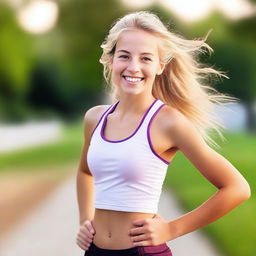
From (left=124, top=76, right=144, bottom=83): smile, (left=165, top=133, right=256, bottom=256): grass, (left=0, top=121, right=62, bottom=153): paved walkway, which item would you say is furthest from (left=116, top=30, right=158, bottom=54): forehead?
(left=0, top=121, right=62, bottom=153): paved walkway

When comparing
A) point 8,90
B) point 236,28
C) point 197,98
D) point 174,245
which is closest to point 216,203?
point 197,98

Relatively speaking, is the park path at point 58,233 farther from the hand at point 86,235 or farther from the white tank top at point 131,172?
the white tank top at point 131,172

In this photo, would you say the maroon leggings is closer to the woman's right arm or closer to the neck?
the woman's right arm

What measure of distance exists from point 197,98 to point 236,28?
55.5 meters

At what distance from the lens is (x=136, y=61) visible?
3289 mm

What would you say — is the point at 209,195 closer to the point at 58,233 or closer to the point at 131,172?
the point at 58,233

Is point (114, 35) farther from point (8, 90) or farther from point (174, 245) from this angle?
point (8, 90)

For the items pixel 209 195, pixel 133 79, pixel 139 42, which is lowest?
pixel 133 79

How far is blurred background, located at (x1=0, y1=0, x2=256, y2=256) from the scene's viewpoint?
449 inches

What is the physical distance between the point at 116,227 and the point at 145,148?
34 cm

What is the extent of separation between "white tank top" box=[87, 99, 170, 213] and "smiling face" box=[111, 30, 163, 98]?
0.45ft

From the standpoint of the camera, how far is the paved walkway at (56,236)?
24.2ft

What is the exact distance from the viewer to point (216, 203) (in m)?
3.25

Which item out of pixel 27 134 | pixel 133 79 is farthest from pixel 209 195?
pixel 27 134
